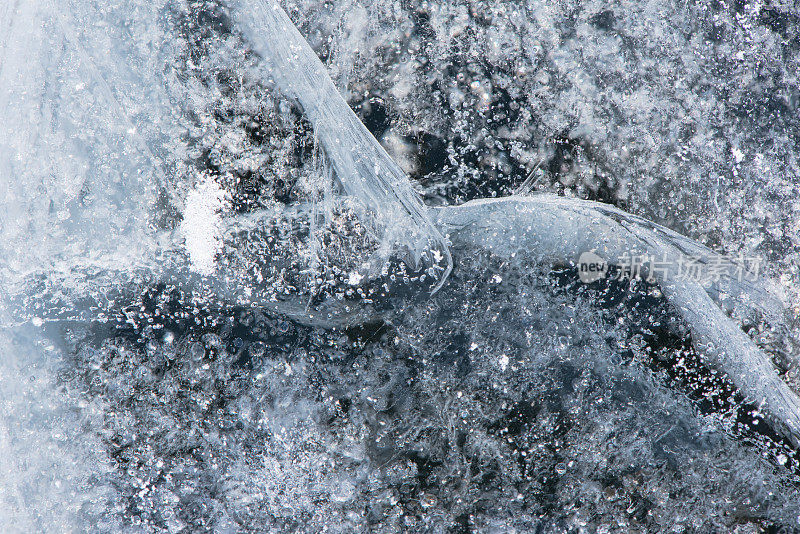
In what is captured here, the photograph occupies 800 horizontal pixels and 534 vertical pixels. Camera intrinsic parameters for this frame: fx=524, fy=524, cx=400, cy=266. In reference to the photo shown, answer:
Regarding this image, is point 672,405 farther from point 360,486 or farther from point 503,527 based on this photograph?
point 360,486

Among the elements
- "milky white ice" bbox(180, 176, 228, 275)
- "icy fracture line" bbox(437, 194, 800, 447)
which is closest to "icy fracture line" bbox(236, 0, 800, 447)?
"icy fracture line" bbox(437, 194, 800, 447)

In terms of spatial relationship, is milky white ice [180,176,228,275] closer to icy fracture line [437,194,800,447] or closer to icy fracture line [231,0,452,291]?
icy fracture line [231,0,452,291]

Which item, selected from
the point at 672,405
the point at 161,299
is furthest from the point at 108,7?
the point at 672,405

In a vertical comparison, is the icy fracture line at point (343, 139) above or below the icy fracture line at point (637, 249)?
above

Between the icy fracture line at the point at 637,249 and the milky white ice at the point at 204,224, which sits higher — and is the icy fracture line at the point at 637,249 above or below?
below

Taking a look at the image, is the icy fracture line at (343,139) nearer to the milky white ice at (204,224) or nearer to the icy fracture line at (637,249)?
the icy fracture line at (637,249)

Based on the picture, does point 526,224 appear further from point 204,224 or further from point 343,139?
point 204,224

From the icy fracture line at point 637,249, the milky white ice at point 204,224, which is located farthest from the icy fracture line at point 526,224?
the milky white ice at point 204,224

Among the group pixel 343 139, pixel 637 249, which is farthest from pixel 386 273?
pixel 637 249

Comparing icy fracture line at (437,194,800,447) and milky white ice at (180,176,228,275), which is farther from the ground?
milky white ice at (180,176,228,275)
